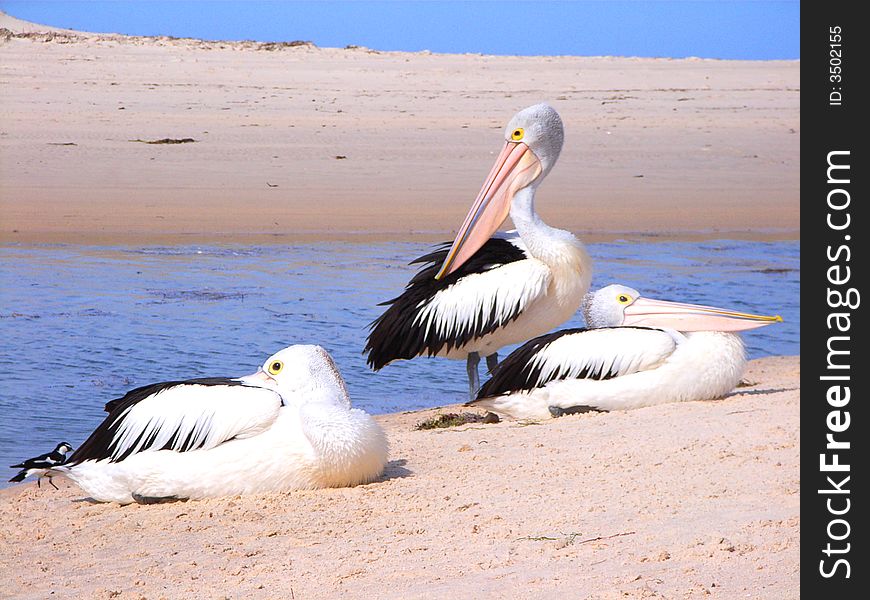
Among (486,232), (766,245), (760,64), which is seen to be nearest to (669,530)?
(486,232)

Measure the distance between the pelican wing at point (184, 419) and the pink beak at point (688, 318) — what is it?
2369mm

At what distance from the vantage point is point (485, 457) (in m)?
4.34

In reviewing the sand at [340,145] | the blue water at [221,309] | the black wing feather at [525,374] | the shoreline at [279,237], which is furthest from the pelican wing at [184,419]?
the sand at [340,145]

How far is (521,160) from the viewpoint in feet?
21.5

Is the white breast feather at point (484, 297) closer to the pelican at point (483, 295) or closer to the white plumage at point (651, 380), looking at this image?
the pelican at point (483, 295)

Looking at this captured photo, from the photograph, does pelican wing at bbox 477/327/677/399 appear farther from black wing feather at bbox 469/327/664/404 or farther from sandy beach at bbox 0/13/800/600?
sandy beach at bbox 0/13/800/600

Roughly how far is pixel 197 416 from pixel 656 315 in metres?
2.64

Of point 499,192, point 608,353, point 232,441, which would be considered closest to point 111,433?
point 232,441

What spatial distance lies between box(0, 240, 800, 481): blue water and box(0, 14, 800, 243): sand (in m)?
1.05

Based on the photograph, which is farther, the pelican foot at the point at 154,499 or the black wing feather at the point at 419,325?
the black wing feather at the point at 419,325

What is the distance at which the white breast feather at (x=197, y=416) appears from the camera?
396cm

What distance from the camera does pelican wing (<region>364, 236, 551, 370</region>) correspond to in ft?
19.4
